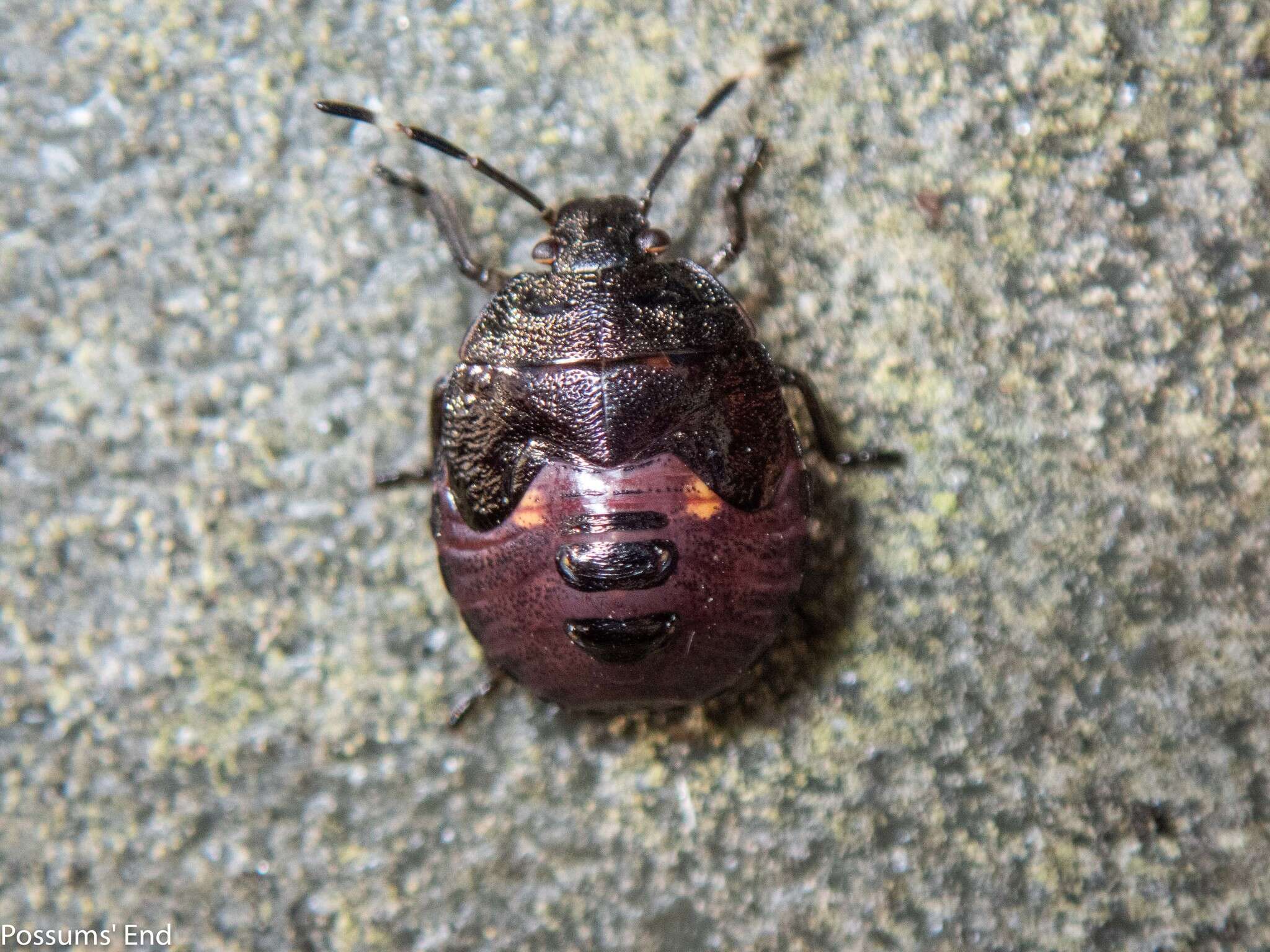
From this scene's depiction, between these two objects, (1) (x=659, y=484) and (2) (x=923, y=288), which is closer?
(1) (x=659, y=484)

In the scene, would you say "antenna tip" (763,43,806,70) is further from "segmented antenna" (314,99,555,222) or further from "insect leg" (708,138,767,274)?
"segmented antenna" (314,99,555,222)

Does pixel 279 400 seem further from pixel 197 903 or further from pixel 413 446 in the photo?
pixel 197 903

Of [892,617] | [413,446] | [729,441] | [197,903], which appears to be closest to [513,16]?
[413,446]

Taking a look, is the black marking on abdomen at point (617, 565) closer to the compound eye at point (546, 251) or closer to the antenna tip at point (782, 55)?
the compound eye at point (546, 251)

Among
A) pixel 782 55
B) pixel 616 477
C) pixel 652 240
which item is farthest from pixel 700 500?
pixel 782 55

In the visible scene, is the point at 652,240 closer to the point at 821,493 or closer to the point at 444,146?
the point at 444,146

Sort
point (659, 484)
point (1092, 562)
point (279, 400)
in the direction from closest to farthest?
1. point (659, 484)
2. point (1092, 562)
3. point (279, 400)

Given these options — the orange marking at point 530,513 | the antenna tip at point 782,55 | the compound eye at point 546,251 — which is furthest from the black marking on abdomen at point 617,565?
the antenna tip at point 782,55

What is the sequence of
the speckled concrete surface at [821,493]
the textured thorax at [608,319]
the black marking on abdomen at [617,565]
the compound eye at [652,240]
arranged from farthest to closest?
1. the speckled concrete surface at [821,493]
2. the compound eye at [652,240]
3. the textured thorax at [608,319]
4. the black marking on abdomen at [617,565]
